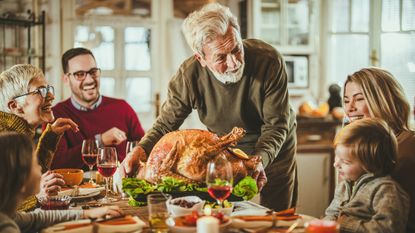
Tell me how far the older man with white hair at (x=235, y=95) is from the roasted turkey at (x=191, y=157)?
20cm

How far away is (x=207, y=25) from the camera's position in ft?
7.48

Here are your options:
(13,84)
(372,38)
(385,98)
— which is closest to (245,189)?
(385,98)

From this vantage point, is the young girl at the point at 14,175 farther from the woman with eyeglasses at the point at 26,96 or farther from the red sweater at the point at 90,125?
the red sweater at the point at 90,125

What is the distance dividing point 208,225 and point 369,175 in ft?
1.94

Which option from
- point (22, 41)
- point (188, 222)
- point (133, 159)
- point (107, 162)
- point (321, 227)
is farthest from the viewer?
point (22, 41)

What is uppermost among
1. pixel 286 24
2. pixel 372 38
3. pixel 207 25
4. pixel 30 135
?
pixel 286 24

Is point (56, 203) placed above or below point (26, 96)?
below

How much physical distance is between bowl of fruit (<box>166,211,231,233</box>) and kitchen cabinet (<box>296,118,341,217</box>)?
3.01m

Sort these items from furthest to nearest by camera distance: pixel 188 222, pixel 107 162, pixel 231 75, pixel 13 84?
pixel 231 75 → pixel 13 84 → pixel 107 162 → pixel 188 222

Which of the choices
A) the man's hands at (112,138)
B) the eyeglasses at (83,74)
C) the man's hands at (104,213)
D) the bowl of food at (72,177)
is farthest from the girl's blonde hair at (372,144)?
the eyeglasses at (83,74)

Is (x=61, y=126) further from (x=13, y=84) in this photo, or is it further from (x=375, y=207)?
(x=375, y=207)

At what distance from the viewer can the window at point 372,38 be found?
188 inches

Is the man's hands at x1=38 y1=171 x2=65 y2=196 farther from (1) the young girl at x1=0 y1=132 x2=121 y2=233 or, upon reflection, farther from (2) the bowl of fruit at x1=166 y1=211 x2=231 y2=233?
(2) the bowl of fruit at x1=166 y1=211 x2=231 y2=233

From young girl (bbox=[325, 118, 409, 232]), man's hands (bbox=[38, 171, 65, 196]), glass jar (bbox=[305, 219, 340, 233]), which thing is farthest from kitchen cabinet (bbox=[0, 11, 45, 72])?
glass jar (bbox=[305, 219, 340, 233])
